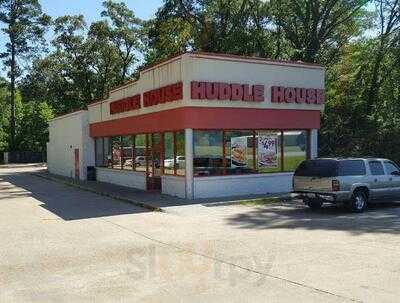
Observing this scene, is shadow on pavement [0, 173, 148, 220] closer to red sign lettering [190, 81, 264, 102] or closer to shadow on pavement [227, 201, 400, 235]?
shadow on pavement [227, 201, 400, 235]

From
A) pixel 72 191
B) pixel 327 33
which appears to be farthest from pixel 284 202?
pixel 327 33

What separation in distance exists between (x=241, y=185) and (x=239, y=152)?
4.24 ft

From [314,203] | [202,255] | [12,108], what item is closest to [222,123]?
[314,203]

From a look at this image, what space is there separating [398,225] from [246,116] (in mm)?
8777

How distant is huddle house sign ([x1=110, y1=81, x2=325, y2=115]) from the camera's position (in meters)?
20.5

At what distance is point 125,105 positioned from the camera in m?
26.9

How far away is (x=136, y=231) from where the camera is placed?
13984 millimetres

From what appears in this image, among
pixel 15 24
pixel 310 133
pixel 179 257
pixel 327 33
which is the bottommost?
pixel 179 257

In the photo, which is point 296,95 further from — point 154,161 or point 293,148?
point 154,161

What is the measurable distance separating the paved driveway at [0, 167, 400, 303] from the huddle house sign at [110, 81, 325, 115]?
183 inches

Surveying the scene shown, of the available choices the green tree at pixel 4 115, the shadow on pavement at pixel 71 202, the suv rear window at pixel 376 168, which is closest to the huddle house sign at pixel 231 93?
the shadow on pavement at pixel 71 202

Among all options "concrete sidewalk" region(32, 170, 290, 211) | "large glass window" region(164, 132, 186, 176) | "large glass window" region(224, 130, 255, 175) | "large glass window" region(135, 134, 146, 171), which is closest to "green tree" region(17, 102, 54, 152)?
"large glass window" region(135, 134, 146, 171)

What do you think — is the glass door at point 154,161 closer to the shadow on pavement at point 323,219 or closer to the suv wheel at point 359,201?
the shadow on pavement at point 323,219

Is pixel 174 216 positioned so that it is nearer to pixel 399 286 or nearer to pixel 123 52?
pixel 399 286
